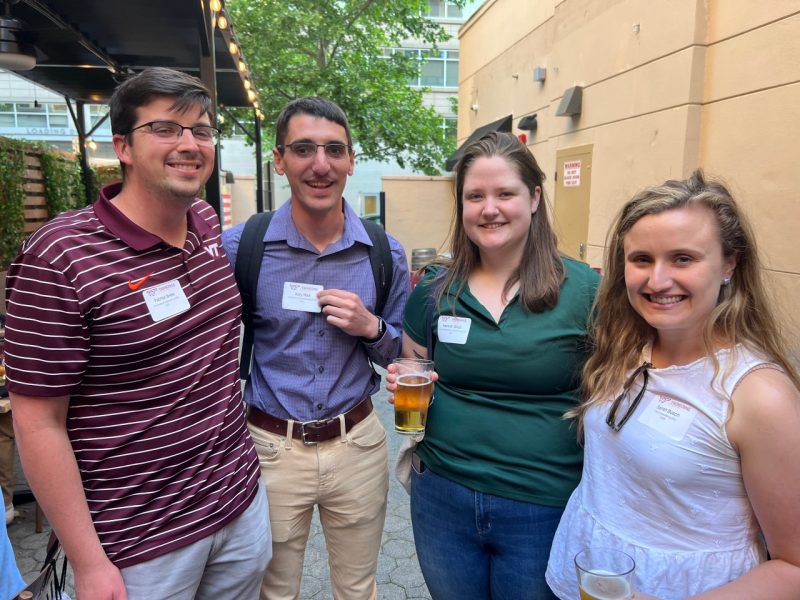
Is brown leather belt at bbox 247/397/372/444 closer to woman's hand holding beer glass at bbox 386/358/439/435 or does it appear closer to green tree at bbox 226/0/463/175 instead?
woman's hand holding beer glass at bbox 386/358/439/435

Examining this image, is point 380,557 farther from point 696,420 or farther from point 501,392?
point 696,420

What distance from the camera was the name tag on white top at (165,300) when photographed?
1.51 m

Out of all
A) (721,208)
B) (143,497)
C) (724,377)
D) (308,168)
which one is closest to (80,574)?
(143,497)

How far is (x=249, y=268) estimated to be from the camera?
2.00 metres

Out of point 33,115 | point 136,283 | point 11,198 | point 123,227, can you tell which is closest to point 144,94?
point 123,227

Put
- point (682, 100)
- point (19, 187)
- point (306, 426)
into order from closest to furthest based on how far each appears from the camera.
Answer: point (306, 426)
point (682, 100)
point (19, 187)

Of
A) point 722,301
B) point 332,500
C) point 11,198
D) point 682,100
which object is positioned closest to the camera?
point 722,301

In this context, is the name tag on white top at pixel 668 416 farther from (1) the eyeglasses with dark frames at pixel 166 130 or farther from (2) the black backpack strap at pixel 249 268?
(1) the eyeglasses with dark frames at pixel 166 130

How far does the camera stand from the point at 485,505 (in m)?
1.68

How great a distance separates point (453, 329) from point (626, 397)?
56 cm

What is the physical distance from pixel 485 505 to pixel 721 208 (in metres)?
1.05

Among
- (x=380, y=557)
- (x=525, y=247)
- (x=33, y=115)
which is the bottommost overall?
(x=380, y=557)

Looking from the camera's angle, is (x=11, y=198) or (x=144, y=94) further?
(x=11, y=198)

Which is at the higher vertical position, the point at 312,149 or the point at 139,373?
the point at 312,149
